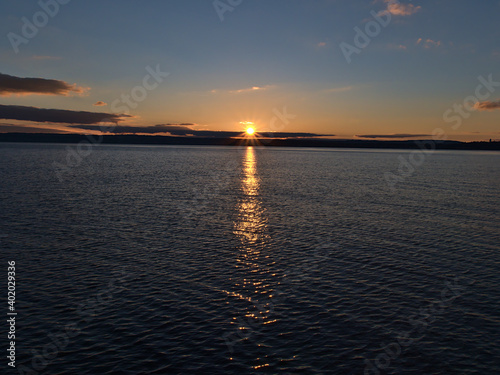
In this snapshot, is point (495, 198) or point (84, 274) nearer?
point (84, 274)

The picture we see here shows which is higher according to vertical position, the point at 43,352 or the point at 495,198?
the point at 495,198

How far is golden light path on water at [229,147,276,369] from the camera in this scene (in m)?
23.4

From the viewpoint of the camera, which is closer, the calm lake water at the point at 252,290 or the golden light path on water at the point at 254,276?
the calm lake water at the point at 252,290

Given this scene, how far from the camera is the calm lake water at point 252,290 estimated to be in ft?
65.7

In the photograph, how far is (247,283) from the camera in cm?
3000

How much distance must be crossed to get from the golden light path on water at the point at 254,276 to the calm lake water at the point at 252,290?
0.45 feet

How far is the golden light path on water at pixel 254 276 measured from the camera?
23.4 m

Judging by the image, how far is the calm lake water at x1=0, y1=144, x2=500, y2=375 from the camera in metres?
20.0

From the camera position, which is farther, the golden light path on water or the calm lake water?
the golden light path on water

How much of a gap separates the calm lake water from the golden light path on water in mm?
138

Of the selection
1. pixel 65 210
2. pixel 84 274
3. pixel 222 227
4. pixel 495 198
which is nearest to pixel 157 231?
pixel 222 227

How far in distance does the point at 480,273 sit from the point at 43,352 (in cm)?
3411

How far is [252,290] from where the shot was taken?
94.2 ft

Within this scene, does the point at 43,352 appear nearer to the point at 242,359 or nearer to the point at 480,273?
the point at 242,359
